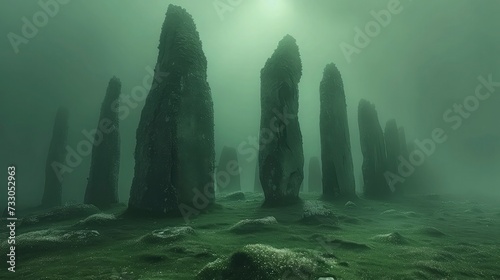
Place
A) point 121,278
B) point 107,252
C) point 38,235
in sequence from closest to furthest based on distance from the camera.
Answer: point 121,278
point 107,252
point 38,235

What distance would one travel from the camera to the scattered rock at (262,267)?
34.3 ft

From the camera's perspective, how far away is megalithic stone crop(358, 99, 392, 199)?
1670 inches

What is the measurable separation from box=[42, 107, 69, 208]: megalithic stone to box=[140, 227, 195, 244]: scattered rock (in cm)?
3915

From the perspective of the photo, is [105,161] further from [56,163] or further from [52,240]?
[52,240]

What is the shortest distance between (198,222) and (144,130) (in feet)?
31.2

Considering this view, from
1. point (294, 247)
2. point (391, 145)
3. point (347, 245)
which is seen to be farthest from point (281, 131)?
point (391, 145)

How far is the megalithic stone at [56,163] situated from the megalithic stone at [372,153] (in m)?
44.6

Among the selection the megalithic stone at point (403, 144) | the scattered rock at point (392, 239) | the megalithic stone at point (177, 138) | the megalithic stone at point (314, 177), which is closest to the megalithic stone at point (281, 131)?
the megalithic stone at point (177, 138)

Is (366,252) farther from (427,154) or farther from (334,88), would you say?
(427,154)

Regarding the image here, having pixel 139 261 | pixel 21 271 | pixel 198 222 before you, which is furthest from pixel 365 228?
pixel 21 271

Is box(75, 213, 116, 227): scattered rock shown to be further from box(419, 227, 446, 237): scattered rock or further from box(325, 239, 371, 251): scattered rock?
box(419, 227, 446, 237): scattered rock

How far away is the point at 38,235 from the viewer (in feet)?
57.5

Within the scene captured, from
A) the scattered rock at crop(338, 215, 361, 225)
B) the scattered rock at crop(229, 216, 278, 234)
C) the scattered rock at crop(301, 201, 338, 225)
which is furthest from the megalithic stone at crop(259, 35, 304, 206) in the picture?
the scattered rock at crop(229, 216, 278, 234)

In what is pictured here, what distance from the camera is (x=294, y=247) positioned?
15336mm
